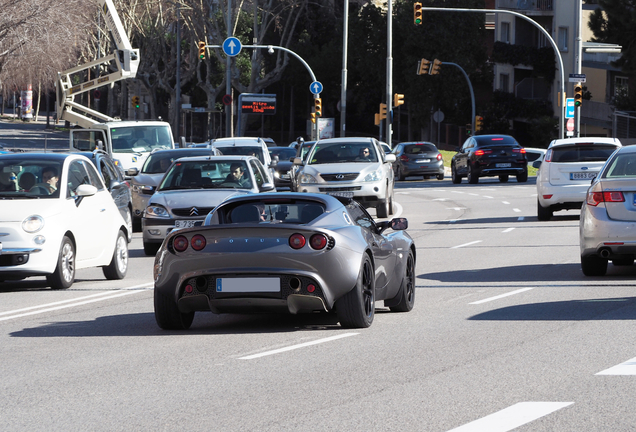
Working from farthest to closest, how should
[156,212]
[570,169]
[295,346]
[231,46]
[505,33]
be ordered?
[505,33] < [231,46] < [570,169] < [156,212] < [295,346]

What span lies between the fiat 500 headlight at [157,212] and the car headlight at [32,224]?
447 cm

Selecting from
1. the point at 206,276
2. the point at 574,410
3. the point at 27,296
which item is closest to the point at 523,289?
the point at 206,276

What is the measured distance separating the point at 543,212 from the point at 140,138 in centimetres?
1268

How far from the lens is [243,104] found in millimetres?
62906

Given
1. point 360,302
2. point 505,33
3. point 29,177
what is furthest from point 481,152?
point 505,33

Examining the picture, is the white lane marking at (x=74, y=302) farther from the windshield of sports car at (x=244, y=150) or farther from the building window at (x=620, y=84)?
the building window at (x=620, y=84)

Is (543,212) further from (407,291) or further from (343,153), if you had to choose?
(407,291)

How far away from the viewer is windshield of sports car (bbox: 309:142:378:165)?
Answer: 26.6 m

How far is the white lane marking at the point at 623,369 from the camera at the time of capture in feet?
25.6

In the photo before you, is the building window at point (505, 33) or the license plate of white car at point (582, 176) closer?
the license plate of white car at point (582, 176)

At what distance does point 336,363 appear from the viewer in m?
8.34

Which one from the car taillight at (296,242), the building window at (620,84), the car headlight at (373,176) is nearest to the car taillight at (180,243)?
the car taillight at (296,242)

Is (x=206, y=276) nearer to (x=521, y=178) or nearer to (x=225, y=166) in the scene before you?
(x=225, y=166)

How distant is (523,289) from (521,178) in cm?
2959
